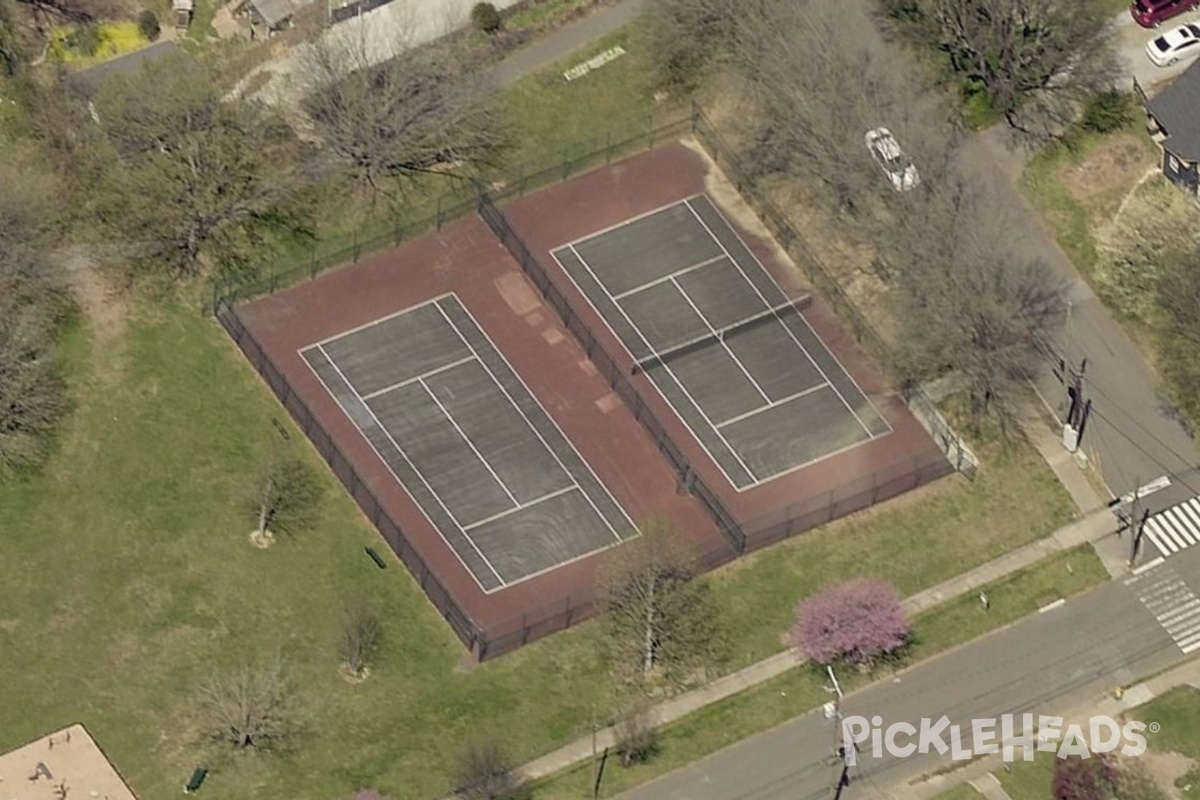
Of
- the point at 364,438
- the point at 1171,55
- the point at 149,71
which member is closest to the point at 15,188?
the point at 149,71

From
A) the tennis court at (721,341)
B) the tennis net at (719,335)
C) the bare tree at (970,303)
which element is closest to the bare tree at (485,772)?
the tennis court at (721,341)

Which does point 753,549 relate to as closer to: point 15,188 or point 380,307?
point 380,307

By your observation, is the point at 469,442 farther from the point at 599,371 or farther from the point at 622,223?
the point at 622,223

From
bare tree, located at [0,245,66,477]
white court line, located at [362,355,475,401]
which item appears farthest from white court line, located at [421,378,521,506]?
bare tree, located at [0,245,66,477]

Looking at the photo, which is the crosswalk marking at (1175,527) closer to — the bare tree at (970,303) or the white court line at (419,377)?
the bare tree at (970,303)

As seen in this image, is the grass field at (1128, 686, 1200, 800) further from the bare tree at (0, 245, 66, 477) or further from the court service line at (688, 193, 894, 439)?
the bare tree at (0, 245, 66, 477)

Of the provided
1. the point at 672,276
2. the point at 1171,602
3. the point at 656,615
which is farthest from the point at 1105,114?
the point at 656,615

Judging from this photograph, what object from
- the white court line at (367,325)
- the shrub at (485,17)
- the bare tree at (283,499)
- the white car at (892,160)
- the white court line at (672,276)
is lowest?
the white car at (892,160)
